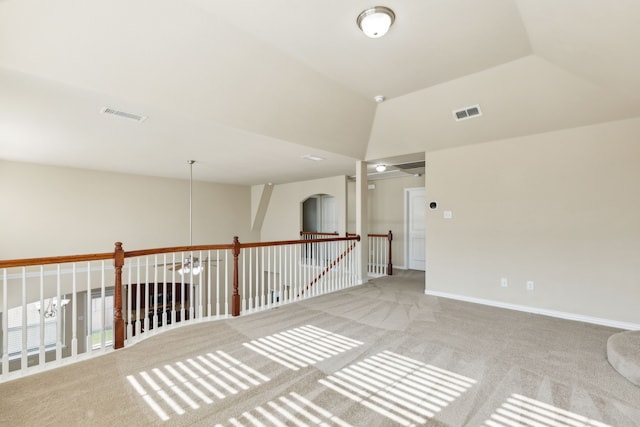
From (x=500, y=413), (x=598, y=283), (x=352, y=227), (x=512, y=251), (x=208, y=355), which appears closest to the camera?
(x=500, y=413)

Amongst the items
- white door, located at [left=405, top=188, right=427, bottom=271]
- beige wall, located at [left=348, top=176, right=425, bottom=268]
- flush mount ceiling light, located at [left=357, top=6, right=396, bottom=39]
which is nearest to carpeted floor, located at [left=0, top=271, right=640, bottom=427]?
flush mount ceiling light, located at [left=357, top=6, right=396, bottom=39]

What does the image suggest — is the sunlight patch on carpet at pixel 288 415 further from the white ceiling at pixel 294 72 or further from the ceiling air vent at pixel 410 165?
the ceiling air vent at pixel 410 165

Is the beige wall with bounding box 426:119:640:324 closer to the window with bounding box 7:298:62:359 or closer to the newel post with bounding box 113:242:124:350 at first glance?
the newel post with bounding box 113:242:124:350

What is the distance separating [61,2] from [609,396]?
4.67 metres

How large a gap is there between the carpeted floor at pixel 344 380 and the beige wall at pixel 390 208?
395 cm

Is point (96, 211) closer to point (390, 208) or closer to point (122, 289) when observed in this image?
point (122, 289)

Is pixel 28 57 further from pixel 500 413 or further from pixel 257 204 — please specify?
pixel 257 204

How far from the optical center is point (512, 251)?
4.16 metres

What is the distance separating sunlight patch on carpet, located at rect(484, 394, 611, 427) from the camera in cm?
181

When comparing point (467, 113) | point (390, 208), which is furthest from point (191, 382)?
point (390, 208)

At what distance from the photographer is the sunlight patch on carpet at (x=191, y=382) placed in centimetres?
201

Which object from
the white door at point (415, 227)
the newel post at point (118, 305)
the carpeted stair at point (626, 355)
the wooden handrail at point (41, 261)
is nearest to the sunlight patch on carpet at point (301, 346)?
the newel post at point (118, 305)

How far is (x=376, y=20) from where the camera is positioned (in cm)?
235

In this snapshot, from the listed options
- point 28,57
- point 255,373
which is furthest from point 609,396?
point 28,57
